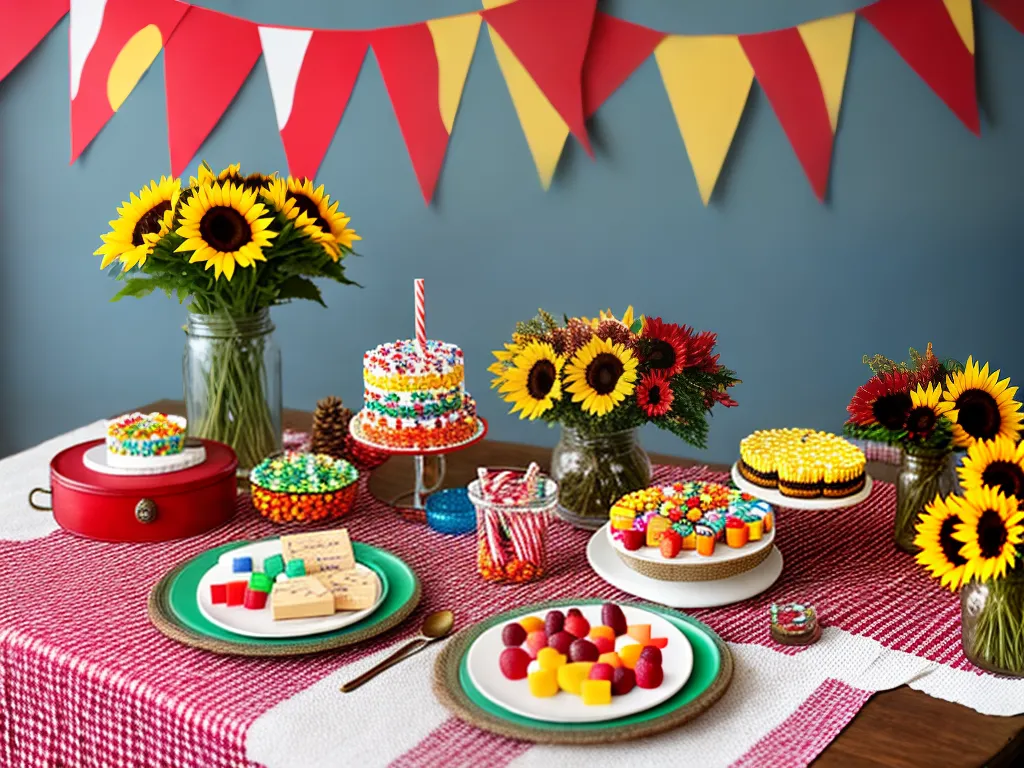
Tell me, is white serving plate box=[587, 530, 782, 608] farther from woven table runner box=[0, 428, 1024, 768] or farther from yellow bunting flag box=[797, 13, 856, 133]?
yellow bunting flag box=[797, 13, 856, 133]

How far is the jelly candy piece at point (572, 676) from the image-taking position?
1.07 m

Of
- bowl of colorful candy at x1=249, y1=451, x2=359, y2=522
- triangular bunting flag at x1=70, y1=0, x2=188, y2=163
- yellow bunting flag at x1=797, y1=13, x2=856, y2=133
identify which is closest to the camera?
bowl of colorful candy at x1=249, y1=451, x2=359, y2=522

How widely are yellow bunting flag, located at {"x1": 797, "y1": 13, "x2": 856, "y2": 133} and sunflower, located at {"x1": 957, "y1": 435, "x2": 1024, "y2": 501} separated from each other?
4.78 ft

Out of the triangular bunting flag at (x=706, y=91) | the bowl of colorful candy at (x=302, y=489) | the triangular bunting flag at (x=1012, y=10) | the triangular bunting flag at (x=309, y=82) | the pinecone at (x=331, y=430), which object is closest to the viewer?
the bowl of colorful candy at (x=302, y=489)

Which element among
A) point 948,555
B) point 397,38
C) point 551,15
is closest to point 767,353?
point 551,15

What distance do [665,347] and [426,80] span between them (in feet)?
5.00

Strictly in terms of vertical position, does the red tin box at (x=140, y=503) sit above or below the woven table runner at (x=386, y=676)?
above

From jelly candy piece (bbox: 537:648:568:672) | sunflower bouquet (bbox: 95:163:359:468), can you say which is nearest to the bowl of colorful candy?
sunflower bouquet (bbox: 95:163:359:468)

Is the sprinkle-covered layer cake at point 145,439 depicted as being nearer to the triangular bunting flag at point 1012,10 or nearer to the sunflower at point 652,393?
the sunflower at point 652,393

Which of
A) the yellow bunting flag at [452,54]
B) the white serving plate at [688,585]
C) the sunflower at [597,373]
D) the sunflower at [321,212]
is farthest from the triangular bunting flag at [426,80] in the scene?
the white serving plate at [688,585]

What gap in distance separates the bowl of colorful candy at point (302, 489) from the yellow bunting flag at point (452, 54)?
141 centimetres

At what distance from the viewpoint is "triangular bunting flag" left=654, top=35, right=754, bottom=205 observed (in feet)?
8.11

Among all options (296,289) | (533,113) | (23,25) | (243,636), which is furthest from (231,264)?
(23,25)

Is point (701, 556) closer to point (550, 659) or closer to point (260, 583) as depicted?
point (550, 659)
